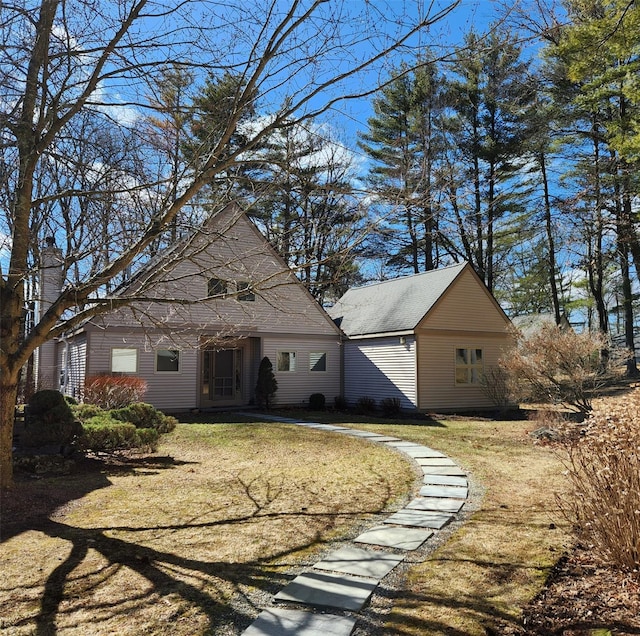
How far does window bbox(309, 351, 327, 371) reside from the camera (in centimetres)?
1858

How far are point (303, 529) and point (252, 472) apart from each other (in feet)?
8.90

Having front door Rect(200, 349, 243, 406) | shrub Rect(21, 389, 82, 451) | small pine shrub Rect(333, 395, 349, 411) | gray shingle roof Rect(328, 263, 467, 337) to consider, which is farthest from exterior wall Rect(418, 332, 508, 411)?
shrub Rect(21, 389, 82, 451)

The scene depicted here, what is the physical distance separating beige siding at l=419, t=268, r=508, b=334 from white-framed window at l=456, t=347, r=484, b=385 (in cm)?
80

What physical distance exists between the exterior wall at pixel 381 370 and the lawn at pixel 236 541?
26.1 feet

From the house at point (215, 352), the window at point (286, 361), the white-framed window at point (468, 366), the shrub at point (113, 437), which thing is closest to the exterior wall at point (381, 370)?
the house at point (215, 352)

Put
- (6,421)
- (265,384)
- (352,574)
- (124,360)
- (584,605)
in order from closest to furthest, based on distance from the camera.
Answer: (584,605), (352,574), (6,421), (124,360), (265,384)

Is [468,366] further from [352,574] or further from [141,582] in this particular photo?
[141,582]

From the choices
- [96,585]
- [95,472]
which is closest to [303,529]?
[96,585]

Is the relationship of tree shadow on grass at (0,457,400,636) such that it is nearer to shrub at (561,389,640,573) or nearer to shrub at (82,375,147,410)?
shrub at (561,389,640,573)

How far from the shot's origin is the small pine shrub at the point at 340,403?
727 inches

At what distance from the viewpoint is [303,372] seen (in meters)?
18.2

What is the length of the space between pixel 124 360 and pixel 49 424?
7742 mm

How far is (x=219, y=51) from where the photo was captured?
5094 millimetres

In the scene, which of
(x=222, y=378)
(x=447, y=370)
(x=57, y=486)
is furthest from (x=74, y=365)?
(x=447, y=370)
